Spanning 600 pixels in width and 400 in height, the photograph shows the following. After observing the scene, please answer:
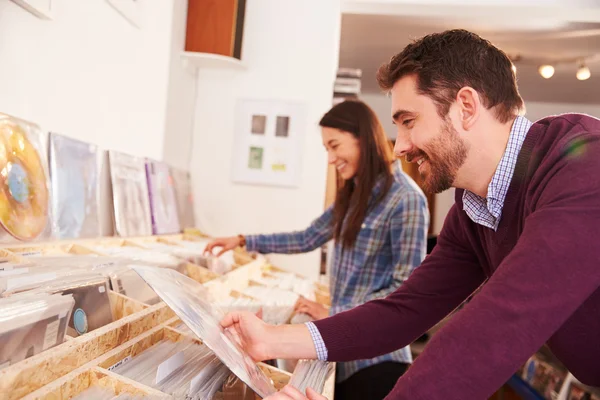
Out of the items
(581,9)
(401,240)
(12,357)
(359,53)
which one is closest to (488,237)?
(401,240)

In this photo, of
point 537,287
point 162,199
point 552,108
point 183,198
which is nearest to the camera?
point 537,287

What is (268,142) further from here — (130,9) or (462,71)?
(462,71)

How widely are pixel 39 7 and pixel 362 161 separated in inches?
43.5

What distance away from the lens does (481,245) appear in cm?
110

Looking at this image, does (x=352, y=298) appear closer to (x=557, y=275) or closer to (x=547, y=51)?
(x=557, y=275)

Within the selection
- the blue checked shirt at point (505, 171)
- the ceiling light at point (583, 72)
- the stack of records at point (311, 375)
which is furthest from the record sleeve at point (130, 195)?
the ceiling light at point (583, 72)

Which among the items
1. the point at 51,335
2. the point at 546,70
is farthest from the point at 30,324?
the point at 546,70

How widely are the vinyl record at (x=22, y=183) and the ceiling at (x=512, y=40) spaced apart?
3450 mm

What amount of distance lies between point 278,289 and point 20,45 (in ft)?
3.70

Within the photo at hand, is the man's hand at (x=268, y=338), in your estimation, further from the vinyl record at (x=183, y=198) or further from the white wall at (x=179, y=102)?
the white wall at (x=179, y=102)

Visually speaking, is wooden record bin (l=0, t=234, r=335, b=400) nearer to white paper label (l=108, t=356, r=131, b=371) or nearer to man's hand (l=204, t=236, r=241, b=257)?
white paper label (l=108, t=356, r=131, b=371)

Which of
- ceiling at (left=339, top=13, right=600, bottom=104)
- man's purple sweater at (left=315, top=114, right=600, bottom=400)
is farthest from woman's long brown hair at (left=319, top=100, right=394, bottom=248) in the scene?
ceiling at (left=339, top=13, right=600, bottom=104)

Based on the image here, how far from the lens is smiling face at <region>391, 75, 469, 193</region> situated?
3.14ft

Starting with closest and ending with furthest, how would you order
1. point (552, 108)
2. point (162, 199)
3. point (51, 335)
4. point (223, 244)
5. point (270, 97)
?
point (51, 335)
point (223, 244)
point (162, 199)
point (270, 97)
point (552, 108)
